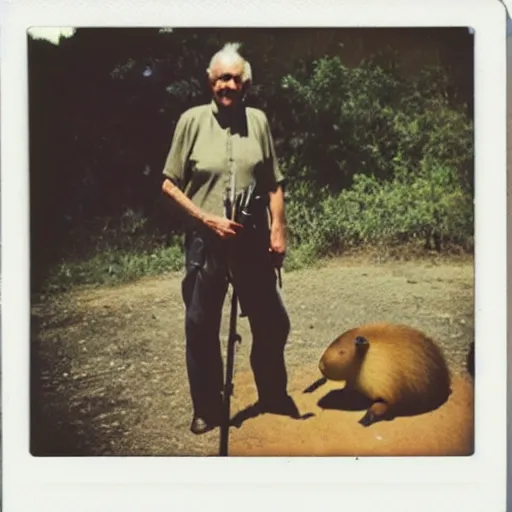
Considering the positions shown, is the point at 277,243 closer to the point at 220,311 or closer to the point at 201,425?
the point at 220,311

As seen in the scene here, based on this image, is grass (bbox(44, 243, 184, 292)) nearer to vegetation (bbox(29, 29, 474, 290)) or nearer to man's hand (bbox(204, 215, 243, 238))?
vegetation (bbox(29, 29, 474, 290))

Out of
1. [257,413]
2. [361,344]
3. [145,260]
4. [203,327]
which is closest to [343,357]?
[361,344]

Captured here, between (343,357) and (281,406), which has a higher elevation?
(343,357)

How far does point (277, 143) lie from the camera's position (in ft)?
9.33

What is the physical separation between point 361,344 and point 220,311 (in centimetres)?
46

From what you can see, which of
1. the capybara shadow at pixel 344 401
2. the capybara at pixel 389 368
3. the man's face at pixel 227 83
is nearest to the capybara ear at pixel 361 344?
the capybara at pixel 389 368

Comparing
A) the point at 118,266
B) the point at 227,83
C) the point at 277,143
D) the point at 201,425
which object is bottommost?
the point at 201,425

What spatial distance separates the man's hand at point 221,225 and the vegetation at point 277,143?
0.12 meters

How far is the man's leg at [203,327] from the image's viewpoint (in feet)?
9.34

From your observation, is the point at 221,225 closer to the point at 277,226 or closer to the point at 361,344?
the point at 277,226

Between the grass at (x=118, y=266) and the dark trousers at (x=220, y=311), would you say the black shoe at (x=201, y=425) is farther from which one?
the grass at (x=118, y=266)

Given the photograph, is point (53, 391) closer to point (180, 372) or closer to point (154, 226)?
point (180, 372)

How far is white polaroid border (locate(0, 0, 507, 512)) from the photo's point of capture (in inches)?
108
